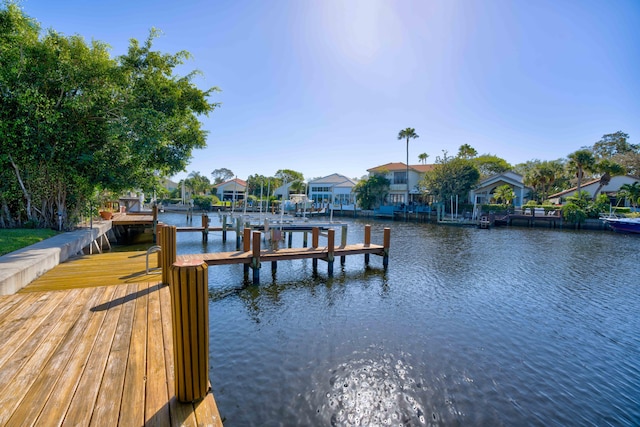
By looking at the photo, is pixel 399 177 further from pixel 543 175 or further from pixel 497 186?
pixel 543 175

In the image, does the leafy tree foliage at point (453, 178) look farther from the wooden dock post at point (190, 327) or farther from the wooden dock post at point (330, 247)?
A: the wooden dock post at point (190, 327)

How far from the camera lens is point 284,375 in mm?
6047

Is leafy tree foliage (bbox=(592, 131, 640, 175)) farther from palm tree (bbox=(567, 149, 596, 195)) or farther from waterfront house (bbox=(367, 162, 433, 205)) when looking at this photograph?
waterfront house (bbox=(367, 162, 433, 205))

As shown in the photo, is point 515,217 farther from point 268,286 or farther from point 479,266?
point 268,286

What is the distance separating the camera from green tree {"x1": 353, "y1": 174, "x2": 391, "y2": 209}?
53.6 metres

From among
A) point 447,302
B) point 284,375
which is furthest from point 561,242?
point 284,375

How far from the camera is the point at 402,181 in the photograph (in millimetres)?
54531

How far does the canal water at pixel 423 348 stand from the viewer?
5297mm

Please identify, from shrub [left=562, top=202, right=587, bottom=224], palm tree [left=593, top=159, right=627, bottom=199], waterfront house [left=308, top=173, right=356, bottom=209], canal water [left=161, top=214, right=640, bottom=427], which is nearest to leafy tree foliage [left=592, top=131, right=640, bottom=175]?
palm tree [left=593, top=159, right=627, bottom=199]

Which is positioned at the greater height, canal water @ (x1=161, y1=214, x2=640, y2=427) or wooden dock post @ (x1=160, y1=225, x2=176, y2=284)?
wooden dock post @ (x1=160, y1=225, x2=176, y2=284)

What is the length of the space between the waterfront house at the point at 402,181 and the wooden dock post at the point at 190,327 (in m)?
51.7

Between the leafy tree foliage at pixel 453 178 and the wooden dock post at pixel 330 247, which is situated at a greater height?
the leafy tree foliage at pixel 453 178

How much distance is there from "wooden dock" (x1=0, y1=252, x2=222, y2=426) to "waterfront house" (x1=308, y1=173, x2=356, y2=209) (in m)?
50.9

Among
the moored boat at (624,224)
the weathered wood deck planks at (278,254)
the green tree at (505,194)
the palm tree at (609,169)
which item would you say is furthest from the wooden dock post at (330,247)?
the palm tree at (609,169)
